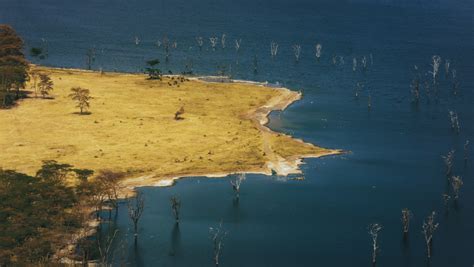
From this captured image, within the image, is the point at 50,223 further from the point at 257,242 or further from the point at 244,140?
the point at 244,140

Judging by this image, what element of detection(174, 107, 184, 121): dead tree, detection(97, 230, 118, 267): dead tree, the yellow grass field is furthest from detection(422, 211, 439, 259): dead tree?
detection(174, 107, 184, 121): dead tree

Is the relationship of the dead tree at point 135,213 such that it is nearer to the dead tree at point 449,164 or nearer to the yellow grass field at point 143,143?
the yellow grass field at point 143,143

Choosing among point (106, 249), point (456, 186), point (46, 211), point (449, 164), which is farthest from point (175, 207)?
point (449, 164)

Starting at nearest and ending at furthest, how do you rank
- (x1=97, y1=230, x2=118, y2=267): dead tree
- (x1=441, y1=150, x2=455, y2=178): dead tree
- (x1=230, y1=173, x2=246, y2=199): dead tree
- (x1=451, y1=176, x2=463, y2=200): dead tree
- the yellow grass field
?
(x1=97, y1=230, x2=118, y2=267): dead tree → (x1=451, y1=176, x2=463, y2=200): dead tree → (x1=230, y1=173, x2=246, y2=199): dead tree → the yellow grass field → (x1=441, y1=150, x2=455, y2=178): dead tree

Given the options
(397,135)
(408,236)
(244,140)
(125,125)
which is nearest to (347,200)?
(408,236)

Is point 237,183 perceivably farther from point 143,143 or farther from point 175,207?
point 143,143

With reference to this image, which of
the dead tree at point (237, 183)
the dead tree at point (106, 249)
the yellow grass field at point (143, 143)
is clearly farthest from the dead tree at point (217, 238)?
the yellow grass field at point (143, 143)

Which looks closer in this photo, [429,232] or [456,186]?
[429,232]

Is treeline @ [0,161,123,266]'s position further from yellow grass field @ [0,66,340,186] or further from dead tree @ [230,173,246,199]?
dead tree @ [230,173,246,199]
